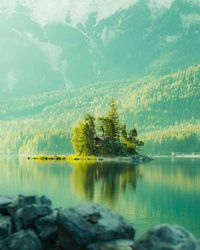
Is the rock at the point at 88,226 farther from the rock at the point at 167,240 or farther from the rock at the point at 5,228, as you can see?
the rock at the point at 5,228

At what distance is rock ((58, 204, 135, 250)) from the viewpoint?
107 ft

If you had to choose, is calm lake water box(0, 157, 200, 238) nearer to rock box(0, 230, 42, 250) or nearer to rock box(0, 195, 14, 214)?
rock box(0, 230, 42, 250)

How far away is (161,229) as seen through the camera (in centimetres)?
2970

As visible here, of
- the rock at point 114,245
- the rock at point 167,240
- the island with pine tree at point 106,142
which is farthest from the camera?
the island with pine tree at point 106,142

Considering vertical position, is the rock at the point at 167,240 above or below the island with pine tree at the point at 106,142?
below

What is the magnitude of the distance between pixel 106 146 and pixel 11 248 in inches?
5963

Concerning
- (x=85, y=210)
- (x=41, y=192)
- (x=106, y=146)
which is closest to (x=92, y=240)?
(x=85, y=210)

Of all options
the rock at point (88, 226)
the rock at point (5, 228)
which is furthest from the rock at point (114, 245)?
the rock at point (5, 228)

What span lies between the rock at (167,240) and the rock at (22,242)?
763 centimetres

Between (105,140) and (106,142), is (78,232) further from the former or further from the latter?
(106,142)

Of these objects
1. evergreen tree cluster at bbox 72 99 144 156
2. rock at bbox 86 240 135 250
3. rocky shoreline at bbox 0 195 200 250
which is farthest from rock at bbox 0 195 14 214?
evergreen tree cluster at bbox 72 99 144 156

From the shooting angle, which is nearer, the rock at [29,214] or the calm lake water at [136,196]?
the rock at [29,214]

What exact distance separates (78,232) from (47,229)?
359 centimetres

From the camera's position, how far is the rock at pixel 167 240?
94.7ft
